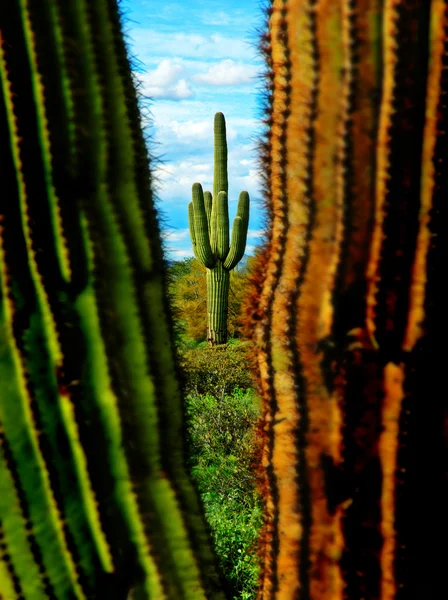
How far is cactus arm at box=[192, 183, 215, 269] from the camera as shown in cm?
1305

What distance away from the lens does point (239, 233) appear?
13461 millimetres

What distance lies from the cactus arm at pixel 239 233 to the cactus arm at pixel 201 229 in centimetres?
34

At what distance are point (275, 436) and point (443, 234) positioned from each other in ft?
1.61

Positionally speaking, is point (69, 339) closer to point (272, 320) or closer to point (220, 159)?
point (272, 320)

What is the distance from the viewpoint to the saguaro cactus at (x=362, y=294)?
1334mm

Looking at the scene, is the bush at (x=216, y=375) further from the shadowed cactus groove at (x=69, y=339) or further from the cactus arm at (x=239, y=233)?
the shadowed cactus groove at (x=69, y=339)

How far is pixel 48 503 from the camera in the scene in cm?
147

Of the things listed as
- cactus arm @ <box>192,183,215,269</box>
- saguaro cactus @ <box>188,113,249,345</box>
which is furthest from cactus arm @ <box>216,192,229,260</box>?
cactus arm @ <box>192,183,215,269</box>

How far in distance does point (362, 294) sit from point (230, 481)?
5.95m

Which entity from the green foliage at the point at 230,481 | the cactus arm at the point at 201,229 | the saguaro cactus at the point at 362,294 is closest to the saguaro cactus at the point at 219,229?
the cactus arm at the point at 201,229

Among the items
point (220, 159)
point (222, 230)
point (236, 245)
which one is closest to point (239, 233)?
point (236, 245)

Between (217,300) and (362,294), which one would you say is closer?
(362,294)

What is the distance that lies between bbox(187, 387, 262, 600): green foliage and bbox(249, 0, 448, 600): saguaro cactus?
6.98ft

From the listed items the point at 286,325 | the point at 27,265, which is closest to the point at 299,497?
the point at 286,325
